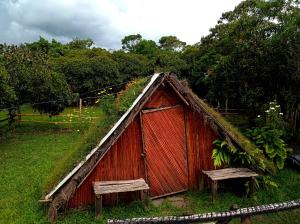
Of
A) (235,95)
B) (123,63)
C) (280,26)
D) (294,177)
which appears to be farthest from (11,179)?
(123,63)

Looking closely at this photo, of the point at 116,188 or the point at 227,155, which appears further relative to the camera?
the point at 227,155

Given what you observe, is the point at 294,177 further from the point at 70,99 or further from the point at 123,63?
the point at 123,63

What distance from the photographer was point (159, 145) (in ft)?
39.1

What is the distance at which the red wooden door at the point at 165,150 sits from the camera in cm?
1179

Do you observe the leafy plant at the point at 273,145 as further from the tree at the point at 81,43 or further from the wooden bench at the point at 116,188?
the tree at the point at 81,43

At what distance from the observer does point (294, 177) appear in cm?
1435

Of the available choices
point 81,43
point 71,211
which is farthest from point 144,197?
point 81,43

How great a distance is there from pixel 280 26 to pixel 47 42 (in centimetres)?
5071

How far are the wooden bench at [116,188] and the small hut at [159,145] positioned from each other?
36 centimetres

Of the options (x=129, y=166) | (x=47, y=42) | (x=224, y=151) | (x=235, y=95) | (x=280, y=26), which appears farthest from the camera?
(x=47, y=42)

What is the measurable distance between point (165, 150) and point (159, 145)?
11.3 inches

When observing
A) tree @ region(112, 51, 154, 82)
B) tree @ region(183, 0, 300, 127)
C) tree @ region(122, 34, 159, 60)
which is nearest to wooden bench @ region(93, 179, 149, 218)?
tree @ region(183, 0, 300, 127)

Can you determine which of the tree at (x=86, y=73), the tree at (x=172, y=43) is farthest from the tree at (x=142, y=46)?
the tree at (x=86, y=73)

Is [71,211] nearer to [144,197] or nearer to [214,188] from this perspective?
[144,197]
